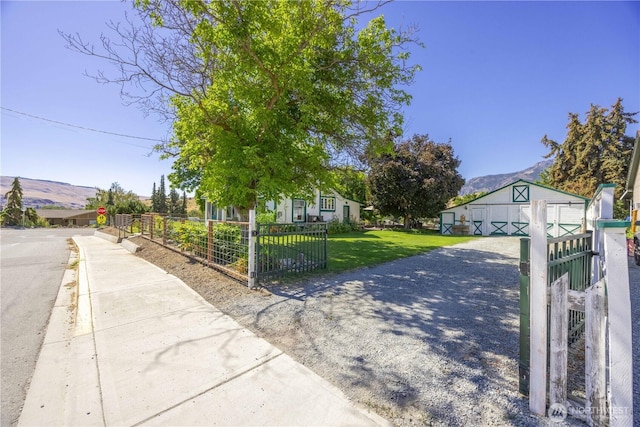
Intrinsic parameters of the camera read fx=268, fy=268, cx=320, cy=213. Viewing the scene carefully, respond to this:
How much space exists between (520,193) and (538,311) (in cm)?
2417

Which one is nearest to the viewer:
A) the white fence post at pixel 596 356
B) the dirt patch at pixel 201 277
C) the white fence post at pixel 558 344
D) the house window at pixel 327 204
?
the white fence post at pixel 596 356

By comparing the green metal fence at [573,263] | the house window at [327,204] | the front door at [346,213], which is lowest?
the green metal fence at [573,263]

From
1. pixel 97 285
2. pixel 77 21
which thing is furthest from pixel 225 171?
pixel 77 21

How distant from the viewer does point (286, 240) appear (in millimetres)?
6605

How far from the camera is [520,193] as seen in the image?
21641mm

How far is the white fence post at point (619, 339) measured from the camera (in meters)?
1.93

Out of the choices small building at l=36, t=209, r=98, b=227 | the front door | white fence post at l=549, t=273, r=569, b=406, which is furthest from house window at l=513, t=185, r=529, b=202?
small building at l=36, t=209, r=98, b=227

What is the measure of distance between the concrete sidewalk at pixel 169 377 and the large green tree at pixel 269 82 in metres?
3.72

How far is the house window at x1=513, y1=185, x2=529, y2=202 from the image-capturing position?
70.2 ft

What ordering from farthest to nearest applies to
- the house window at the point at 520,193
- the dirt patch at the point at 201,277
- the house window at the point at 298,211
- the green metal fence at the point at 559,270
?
the house window at the point at 298,211 → the house window at the point at 520,193 → the dirt patch at the point at 201,277 → the green metal fence at the point at 559,270

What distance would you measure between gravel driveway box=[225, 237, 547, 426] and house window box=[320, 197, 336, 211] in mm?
18072

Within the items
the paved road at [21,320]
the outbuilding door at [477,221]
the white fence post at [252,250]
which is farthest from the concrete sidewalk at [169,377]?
the outbuilding door at [477,221]

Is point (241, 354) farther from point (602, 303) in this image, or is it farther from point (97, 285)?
point (97, 285)

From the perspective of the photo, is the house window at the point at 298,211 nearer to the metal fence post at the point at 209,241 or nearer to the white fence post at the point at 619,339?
the metal fence post at the point at 209,241
